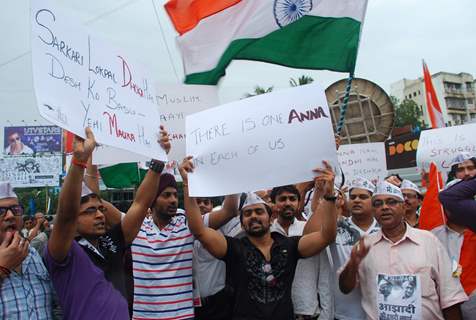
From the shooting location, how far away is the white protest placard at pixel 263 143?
2996mm

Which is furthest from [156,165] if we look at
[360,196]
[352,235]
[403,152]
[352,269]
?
[403,152]

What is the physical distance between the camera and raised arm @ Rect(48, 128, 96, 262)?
2164mm

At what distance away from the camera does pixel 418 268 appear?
2.90 metres

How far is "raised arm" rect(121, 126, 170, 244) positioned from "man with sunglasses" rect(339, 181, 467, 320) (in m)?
1.41

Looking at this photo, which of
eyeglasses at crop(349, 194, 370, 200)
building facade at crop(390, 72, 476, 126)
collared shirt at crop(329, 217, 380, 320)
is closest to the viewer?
collared shirt at crop(329, 217, 380, 320)

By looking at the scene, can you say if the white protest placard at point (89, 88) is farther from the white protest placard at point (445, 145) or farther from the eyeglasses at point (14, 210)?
the white protest placard at point (445, 145)

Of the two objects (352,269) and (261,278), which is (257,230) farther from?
(352,269)

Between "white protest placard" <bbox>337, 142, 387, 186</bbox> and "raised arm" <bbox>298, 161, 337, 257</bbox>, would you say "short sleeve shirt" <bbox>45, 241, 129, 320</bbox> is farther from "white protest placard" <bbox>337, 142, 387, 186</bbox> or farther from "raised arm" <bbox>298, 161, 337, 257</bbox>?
"white protest placard" <bbox>337, 142, 387, 186</bbox>

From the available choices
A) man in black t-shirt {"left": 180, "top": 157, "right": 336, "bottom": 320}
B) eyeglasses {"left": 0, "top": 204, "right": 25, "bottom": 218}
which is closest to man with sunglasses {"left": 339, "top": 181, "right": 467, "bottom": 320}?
man in black t-shirt {"left": 180, "top": 157, "right": 336, "bottom": 320}

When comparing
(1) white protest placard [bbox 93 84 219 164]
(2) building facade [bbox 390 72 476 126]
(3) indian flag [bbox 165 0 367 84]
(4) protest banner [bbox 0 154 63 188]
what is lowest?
(1) white protest placard [bbox 93 84 219 164]

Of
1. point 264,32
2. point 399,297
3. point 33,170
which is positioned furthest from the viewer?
point 33,170

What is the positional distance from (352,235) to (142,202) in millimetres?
1633

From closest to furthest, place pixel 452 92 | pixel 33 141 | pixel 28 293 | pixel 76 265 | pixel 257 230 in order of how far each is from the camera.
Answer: pixel 28 293 → pixel 76 265 → pixel 257 230 → pixel 33 141 → pixel 452 92

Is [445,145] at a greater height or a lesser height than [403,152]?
lesser
